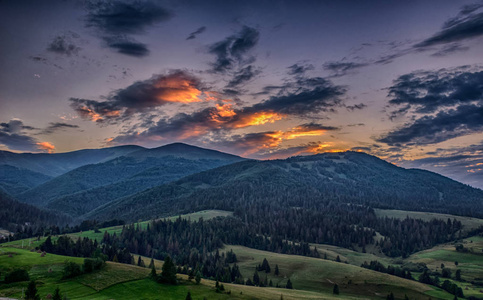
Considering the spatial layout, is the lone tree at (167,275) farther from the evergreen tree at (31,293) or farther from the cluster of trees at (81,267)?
the evergreen tree at (31,293)

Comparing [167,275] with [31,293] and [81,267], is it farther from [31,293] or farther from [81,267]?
[31,293]

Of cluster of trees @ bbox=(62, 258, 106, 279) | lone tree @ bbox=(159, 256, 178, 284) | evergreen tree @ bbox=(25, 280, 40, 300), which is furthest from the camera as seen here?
lone tree @ bbox=(159, 256, 178, 284)

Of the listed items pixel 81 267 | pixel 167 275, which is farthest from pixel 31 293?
pixel 167 275

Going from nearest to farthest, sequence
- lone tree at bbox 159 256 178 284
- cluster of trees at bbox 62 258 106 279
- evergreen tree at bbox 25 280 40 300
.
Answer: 1. evergreen tree at bbox 25 280 40 300
2. cluster of trees at bbox 62 258 106 279
3. lone tree at bbox 159 256 178 284

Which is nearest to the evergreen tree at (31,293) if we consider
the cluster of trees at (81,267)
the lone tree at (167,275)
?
the cluster of trees at (81,267)

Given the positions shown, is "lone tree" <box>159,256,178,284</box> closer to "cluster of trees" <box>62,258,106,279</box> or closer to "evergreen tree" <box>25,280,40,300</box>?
"cluster of trees" <box>62,258,106,279</box>

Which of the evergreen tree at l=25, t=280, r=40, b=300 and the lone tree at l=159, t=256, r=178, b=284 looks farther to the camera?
the lone tree at l=159, t=256, r=178, b=284

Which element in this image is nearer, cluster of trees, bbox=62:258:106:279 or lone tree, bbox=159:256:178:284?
cluster of trees, bbox=62:258:106:279

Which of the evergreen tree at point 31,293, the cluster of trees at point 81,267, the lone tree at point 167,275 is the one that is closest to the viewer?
the evergreen tree at point 31,293

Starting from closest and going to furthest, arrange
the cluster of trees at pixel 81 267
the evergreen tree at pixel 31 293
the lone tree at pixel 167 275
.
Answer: the evergreen tree at pixel 31 293 < the cluster of trees at pixel 81 267 < the lone tree at pixel 167 275

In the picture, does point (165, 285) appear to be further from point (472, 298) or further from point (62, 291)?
point (472, 298)

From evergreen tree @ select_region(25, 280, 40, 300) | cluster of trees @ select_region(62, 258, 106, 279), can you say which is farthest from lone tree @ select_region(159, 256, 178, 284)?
evergreen tree @ select_region(25, 280, 40, 300)

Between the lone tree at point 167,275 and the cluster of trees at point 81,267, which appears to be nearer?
the cluster of trees at point 81,267

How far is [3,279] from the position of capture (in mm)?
92188
